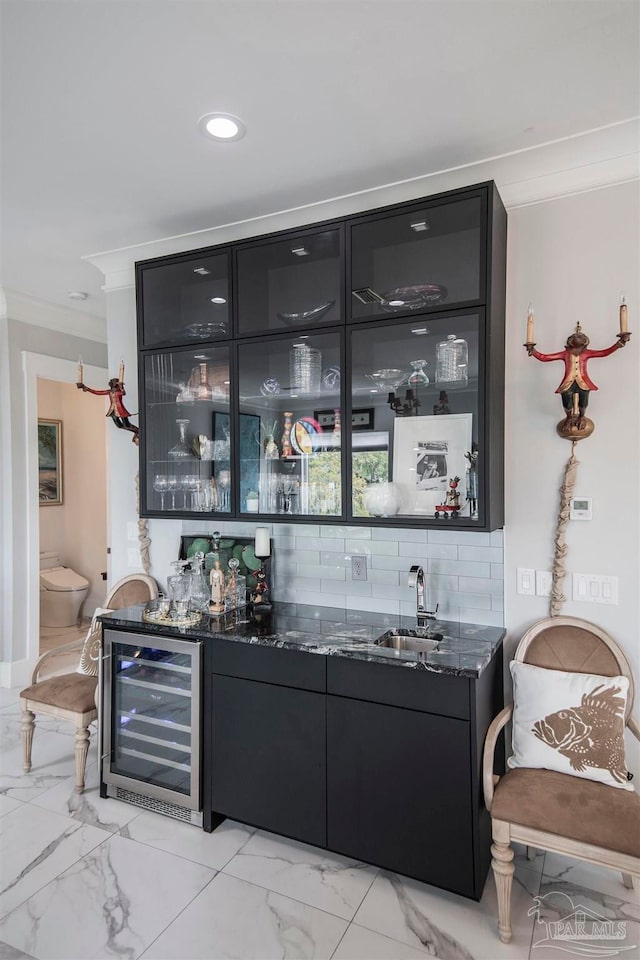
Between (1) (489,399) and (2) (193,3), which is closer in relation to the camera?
(2) (193,3)

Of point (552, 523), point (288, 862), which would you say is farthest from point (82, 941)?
point (552, 523)

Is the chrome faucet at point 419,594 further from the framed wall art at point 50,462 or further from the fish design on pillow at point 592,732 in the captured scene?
the framed wall art at point 50,462

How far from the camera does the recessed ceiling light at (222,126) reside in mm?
2104

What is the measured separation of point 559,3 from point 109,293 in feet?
9.08

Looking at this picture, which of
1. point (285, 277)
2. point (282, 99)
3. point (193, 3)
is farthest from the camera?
point (285, 277)

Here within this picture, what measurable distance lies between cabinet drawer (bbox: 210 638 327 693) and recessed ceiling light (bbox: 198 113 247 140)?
2.07 meters

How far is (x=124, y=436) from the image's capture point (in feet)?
11.6

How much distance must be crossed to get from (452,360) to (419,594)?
1.05m

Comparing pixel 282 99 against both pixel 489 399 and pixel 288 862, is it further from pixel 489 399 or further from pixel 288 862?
pixel 288 862

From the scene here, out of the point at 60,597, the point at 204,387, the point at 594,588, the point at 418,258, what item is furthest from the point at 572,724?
the point at 60,597

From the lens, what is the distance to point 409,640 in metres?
2.52

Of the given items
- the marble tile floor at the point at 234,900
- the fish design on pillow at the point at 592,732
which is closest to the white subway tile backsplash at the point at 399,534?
the fish design on pillow at the point at 592,732

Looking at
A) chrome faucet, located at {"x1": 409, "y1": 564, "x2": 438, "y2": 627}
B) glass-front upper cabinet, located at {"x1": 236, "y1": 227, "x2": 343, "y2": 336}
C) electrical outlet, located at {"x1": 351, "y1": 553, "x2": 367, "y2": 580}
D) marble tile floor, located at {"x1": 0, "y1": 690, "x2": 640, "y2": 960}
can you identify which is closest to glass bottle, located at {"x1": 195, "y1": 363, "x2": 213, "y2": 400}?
glass-front upper cabinet, located at {"x1": 236, "y1": 227, "x2": 343, "y2": 336}

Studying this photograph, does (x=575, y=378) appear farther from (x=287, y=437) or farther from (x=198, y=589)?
(x=198, y=589)
